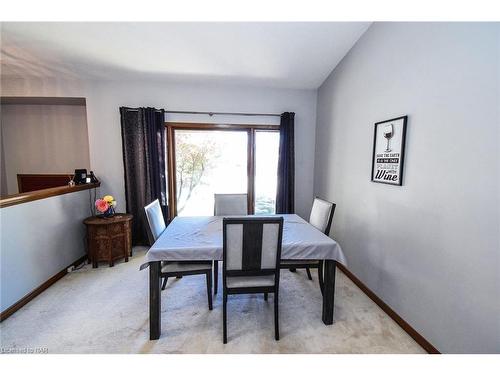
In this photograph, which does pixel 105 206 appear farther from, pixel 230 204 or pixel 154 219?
pixel 230 204

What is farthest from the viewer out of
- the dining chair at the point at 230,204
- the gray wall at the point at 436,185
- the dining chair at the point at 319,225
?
the dining chair at the point at 230,204

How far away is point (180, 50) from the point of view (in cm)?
243

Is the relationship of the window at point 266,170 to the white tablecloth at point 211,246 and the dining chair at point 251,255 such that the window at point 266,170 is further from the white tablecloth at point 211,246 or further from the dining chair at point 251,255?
the dining chair at point 251,255

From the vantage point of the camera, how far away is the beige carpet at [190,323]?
153 cm

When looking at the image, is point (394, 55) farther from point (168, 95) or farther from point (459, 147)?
point (168, 95)

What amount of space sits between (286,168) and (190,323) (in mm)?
2466

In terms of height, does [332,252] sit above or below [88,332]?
above

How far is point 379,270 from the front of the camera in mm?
2047

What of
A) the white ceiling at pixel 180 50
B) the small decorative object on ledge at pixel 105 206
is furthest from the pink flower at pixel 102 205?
the white ceiling at pixel 180 50

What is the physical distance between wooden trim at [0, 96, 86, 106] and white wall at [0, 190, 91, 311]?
1.51 m

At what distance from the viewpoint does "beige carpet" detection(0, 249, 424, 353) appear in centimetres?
153

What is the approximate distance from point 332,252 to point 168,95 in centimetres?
314

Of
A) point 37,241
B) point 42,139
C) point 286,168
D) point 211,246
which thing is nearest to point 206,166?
point 286,168

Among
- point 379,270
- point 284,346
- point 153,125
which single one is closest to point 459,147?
point 379,270
